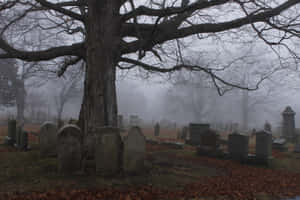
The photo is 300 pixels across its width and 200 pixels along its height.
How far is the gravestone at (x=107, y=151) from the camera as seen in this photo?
5.45 metres

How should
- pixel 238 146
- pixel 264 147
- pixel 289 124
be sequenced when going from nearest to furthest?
pixel 264 147
pixel 238 146
pixel 289 124

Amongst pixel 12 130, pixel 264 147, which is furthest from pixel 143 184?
pixel 12 130

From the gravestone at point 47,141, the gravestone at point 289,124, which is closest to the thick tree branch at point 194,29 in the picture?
the gravestone at point 47,141

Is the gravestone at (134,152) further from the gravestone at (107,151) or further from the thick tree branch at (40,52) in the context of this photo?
the thick tree branch at (40,52)

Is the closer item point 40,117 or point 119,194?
point 119,194

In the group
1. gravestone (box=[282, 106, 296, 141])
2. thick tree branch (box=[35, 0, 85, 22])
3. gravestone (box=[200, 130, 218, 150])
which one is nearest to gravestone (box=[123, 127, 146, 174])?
thick tree branch (box=[35, 0, 85, 22])

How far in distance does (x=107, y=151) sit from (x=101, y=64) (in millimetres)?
2539

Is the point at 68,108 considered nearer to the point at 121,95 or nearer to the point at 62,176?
the point at 121,95

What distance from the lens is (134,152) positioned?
5703mm

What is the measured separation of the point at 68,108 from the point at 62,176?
76.0m

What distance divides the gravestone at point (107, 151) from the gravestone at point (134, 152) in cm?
21

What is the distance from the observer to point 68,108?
76.9 meters

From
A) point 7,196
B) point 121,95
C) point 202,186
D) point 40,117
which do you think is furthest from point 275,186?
point 121,95

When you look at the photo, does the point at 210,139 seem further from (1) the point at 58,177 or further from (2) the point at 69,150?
(1) the point at 58,177
